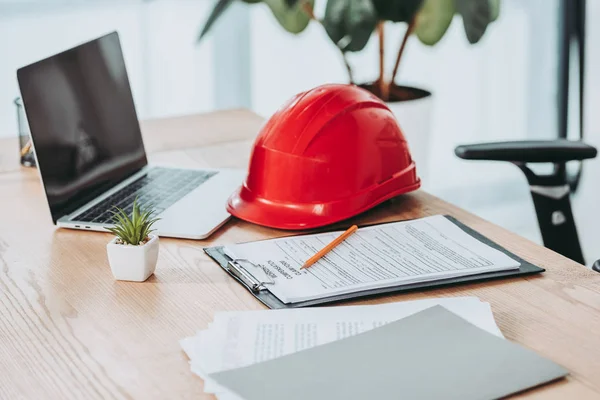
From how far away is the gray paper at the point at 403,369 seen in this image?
90 centimetres

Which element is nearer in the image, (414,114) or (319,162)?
(319,162)

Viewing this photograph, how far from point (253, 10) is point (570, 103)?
148 cm

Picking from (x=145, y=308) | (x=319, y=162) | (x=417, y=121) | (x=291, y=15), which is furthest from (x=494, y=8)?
(x=145, y=308)

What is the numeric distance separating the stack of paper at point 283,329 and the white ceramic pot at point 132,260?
0.18 m

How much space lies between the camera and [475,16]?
2.49m

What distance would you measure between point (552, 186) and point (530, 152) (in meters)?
0.07

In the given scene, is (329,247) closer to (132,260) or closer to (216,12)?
(132,260)

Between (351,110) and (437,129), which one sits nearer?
(351,110)

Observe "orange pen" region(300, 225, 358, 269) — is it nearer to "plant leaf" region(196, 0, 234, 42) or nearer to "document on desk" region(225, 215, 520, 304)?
"document on desk" region(225, 215, 520, 304)

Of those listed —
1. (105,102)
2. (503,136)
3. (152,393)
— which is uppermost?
(105,102)

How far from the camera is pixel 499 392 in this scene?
0.91m

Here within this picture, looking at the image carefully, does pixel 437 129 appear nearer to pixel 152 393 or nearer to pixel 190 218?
pixel 190 218

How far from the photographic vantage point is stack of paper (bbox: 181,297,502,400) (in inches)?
38.4

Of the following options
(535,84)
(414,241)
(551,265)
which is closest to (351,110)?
(414,241)
